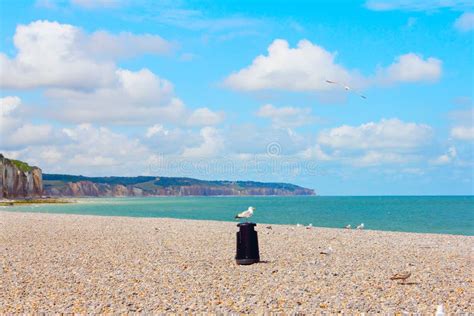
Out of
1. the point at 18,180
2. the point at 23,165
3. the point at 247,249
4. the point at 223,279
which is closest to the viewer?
the point at 223,279

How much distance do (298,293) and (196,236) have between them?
15.7 m

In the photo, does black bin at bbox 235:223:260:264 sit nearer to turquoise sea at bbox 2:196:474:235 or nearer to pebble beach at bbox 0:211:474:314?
pebble beach at bbox 0:211:474:314

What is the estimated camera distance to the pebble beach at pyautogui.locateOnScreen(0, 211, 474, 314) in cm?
1216

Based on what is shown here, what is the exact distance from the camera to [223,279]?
15281mm

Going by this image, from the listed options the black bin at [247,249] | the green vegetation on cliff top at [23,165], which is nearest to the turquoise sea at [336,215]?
the black bin at [247,249]

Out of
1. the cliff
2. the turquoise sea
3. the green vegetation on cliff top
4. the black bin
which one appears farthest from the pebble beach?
the green vegetation on cliff top

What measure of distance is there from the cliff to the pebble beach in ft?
398

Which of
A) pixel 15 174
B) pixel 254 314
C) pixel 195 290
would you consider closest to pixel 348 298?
pixel 254 314

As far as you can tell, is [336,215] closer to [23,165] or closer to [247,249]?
[247,249]

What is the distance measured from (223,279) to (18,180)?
143559 mm

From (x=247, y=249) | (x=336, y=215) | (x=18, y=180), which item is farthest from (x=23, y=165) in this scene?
(x=247, y=249)

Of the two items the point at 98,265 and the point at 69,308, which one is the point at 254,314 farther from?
the point at 98,265

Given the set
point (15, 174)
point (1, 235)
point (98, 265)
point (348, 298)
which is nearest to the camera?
point (348, 298)

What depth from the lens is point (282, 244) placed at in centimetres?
2497
